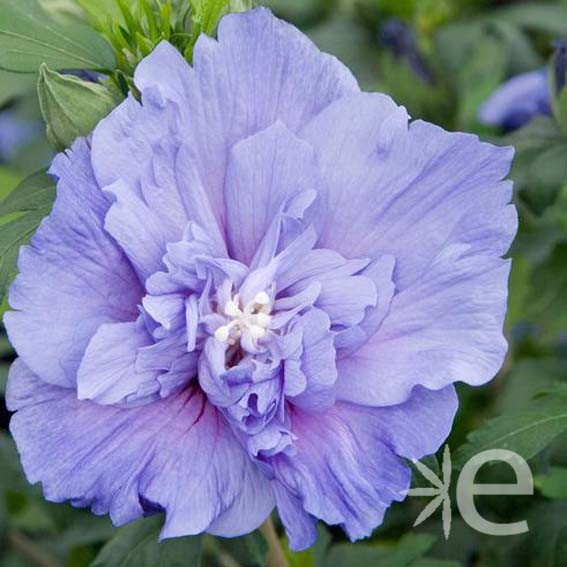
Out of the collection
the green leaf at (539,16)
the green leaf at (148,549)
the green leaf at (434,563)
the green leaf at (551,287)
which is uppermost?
the green leaf at (148,549)

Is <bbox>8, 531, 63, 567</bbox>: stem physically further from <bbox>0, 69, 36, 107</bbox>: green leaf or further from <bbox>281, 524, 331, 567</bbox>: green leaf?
<bbox>0, 69, 36, 107</bbox>: green leaf

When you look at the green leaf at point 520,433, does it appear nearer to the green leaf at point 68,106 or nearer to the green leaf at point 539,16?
the green leaf at point 68,106

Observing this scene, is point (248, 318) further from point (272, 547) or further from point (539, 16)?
point (539, 16)

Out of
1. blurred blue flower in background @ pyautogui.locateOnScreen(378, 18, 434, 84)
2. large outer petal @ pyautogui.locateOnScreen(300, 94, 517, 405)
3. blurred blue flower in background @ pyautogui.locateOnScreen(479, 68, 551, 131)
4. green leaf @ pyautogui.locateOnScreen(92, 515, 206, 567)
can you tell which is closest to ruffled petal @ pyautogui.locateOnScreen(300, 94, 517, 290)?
large outer petal @ pyautogui.locateOnScreen(300, 94, 517, 405)

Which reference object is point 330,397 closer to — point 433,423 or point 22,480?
point 433,423

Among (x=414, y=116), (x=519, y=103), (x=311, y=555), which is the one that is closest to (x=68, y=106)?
(x=311, y=555)

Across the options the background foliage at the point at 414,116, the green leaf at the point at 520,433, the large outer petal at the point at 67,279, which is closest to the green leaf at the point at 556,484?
the background foliage at the point at 414,116
